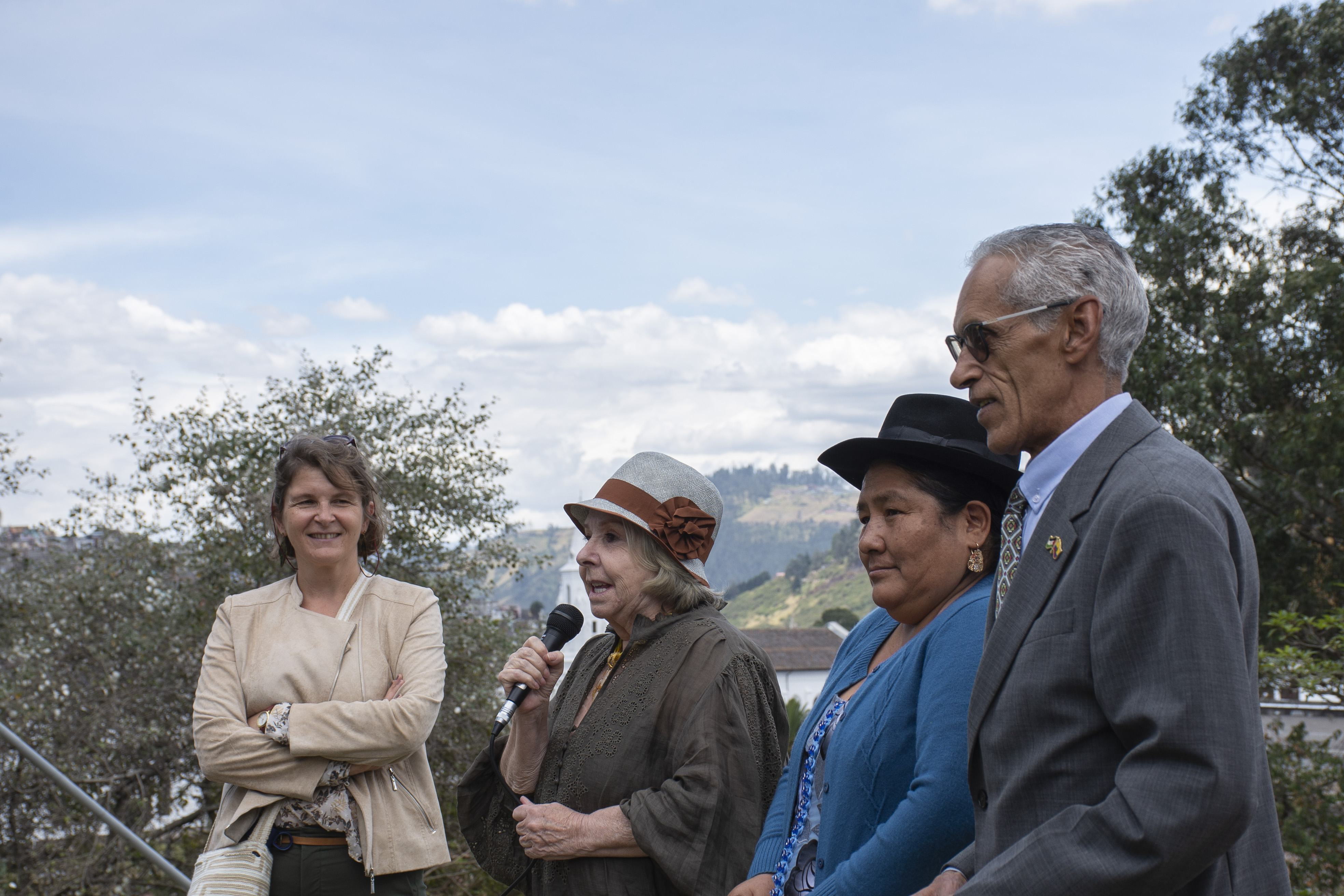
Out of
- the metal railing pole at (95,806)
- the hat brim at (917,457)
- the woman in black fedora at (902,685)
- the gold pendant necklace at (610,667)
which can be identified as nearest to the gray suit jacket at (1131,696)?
the woman in black fedora at (902,685)

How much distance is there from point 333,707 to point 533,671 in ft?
1.80

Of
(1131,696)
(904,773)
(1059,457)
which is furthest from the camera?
(904,773)

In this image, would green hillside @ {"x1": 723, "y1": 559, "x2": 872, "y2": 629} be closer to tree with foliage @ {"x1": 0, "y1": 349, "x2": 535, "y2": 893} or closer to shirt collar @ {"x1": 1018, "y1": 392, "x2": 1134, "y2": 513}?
tree with foliage @ {"x1": 0, "y1": 349, "x2": 535, "y2": 893}

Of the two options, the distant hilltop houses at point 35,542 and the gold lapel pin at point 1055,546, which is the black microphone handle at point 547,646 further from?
the distant hilltop houses at point 35,542

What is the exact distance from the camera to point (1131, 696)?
1.28 meters

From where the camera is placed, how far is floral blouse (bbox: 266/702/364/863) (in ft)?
9.10

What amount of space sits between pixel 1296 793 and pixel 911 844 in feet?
20.8

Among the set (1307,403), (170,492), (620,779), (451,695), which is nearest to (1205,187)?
(1307,403)

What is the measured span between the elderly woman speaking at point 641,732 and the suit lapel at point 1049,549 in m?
1.18

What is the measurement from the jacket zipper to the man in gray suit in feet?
5.58

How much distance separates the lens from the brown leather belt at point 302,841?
277 cm

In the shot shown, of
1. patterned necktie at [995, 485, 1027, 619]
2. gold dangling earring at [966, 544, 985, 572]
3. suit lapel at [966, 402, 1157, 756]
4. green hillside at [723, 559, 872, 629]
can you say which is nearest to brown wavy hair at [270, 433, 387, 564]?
gold dangling earring at [966, 544, 985, 572]

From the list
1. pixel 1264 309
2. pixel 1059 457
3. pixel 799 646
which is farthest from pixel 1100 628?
pixel 799 646

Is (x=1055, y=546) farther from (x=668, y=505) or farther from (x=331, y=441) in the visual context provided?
(x=331, y=441)
